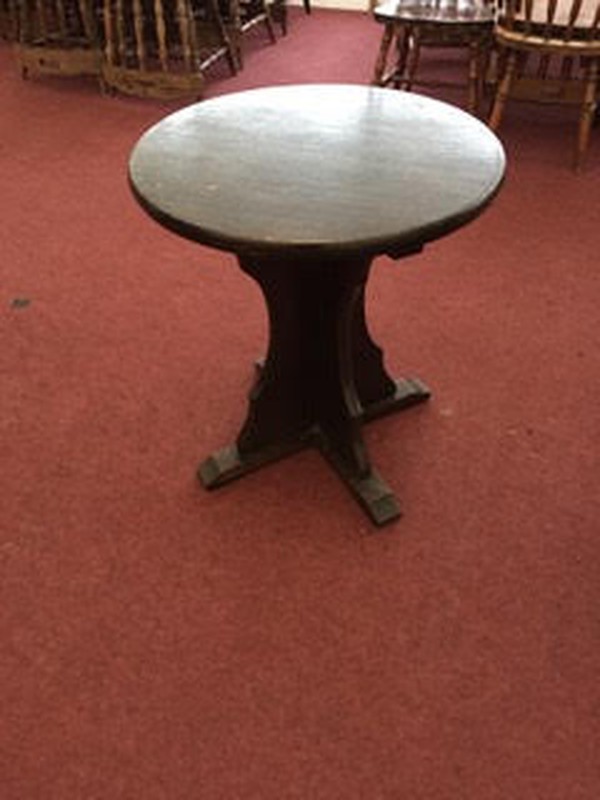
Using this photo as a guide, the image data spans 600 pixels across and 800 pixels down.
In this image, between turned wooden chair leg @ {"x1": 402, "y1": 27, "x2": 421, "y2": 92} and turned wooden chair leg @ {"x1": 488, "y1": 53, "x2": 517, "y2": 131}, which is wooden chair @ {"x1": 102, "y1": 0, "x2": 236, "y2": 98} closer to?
turned wooden chair leg @ {"x1": 402, "y1": 27, "x2": 421, "y2": 92}

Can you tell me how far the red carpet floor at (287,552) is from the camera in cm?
108

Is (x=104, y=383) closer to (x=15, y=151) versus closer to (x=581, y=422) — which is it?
(x=581, y=422)

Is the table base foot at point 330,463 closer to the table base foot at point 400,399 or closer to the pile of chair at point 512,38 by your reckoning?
the table base foot at point 400,399

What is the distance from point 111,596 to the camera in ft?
4.21

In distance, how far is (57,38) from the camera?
334 centimetres

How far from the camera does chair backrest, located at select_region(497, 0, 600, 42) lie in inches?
90.7

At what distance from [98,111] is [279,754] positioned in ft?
9.53

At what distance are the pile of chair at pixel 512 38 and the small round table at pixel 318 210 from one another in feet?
4.15

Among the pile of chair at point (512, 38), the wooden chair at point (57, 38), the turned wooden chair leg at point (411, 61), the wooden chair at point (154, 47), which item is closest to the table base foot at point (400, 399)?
the pile of chair at point (512, 38)

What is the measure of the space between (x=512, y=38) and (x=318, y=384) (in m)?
1.65

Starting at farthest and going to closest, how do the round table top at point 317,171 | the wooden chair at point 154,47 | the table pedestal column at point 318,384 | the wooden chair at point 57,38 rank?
the wooden chair at point 57,38, the wooden chair at point 154,47, the table pedestal column at point 318,384, the round table top at point 317,171

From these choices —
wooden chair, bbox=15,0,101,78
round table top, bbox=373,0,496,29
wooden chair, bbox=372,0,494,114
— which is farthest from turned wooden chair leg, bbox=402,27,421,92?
wooden chair, bbox=15,0,101,78

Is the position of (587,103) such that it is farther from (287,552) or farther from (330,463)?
(287,552)

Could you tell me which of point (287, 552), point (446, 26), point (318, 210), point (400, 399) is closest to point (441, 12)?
point (446, 26)
